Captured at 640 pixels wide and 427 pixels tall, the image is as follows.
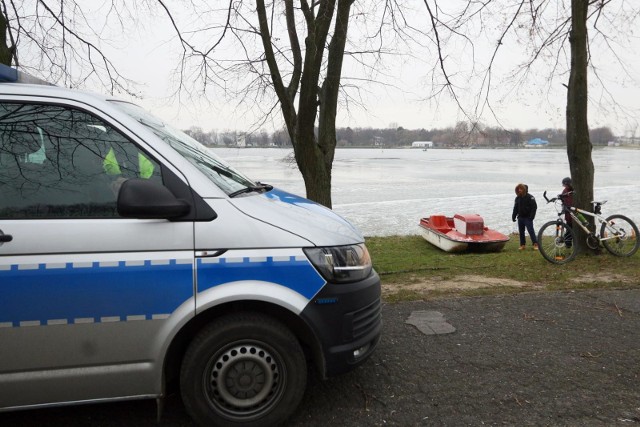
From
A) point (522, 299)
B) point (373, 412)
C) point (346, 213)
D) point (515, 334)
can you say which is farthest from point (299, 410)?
point (346, 213)

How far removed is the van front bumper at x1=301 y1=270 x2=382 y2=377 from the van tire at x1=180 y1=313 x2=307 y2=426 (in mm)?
176

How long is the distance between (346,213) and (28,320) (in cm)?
1750

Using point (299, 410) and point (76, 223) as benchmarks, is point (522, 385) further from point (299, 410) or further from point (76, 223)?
point (76, 223)

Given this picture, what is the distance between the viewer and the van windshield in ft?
Result: 9.89

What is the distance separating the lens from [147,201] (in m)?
2.60

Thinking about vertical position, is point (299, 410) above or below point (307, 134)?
below

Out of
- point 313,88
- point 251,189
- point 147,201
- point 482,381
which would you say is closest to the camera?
point 147,201

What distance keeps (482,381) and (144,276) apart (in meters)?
2.54

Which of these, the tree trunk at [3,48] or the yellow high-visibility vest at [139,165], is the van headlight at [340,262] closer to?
the yellow high-visibility vest at [139,165]

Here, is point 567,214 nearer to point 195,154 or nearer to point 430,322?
point 430,322

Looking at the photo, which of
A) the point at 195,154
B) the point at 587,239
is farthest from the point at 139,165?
the point at 587,239

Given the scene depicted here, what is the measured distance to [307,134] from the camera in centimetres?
868

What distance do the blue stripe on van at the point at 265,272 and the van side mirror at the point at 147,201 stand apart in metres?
0.33

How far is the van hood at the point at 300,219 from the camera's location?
9.51ft
